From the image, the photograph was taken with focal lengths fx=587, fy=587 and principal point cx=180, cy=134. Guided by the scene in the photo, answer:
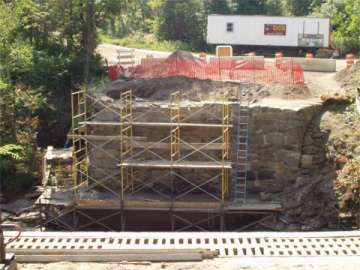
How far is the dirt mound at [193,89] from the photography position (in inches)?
730

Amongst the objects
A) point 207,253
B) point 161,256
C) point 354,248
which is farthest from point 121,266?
point 354,248

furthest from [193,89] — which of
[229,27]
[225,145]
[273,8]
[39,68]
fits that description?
[273,8]

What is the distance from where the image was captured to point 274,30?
3484 centimetres

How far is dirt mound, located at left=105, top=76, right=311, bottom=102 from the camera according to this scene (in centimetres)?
1855

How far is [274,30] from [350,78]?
48.4 feet

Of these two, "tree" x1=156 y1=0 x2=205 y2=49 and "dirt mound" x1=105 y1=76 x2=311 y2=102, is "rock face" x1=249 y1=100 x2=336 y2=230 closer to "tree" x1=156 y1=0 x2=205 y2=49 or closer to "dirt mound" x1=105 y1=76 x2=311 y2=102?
"dirt mound" x1=105 y1=76 x2=311 y2=102

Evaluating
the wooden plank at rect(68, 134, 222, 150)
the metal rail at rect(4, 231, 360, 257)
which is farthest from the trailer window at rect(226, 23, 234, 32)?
the metal rail at rect(4, 231, 360, 257)

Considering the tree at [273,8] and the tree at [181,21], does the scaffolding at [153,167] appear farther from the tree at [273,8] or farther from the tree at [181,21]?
the tree at [273,8]

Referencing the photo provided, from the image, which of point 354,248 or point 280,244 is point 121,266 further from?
point 354,248

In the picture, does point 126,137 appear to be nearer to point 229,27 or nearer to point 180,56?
point 180,56

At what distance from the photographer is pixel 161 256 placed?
23.8 ft

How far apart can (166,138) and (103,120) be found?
200 cm

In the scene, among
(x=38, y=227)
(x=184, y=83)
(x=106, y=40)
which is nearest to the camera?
(x=38, y=227)

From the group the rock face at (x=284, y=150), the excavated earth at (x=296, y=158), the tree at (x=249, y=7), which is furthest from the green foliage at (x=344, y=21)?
the rock face at (x=284, y=150)
